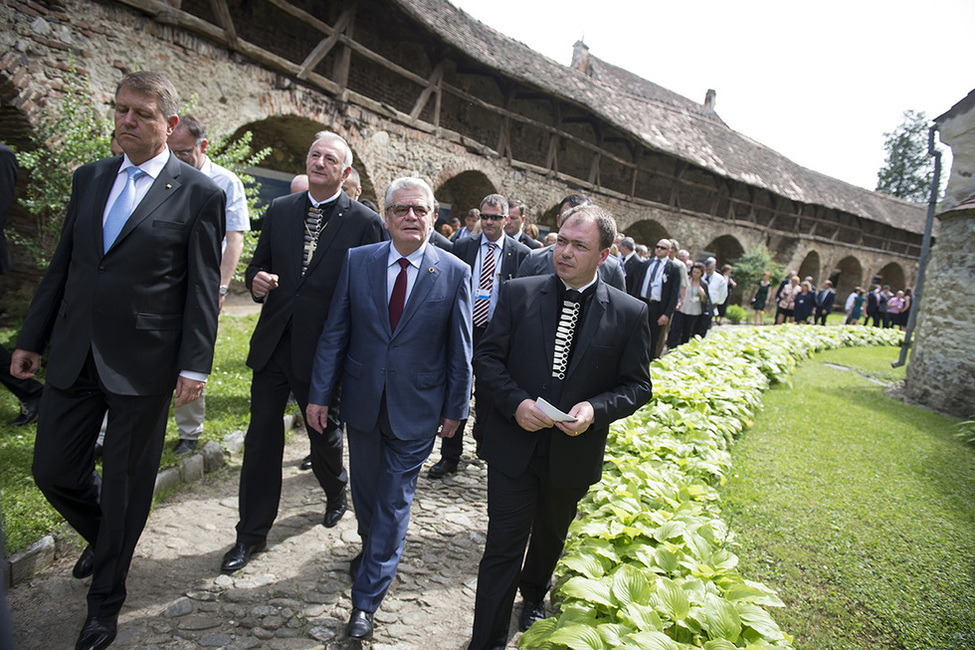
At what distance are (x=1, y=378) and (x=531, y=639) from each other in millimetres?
4187

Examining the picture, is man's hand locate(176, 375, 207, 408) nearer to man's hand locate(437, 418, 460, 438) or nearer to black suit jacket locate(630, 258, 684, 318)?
man's hand locate(437, 418, 460, 438)

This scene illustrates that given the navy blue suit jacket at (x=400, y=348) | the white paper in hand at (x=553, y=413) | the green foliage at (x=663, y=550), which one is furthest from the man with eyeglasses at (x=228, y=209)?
the green foliage at (x=663, y=550)

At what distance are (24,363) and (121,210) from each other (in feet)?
2.69

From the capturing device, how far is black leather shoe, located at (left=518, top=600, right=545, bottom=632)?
2742mm

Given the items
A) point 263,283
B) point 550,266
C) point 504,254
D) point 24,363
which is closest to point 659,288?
point 504,254

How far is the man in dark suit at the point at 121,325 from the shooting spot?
89.2 inches

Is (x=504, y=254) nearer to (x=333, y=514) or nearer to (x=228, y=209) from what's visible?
(x=228, y=209)

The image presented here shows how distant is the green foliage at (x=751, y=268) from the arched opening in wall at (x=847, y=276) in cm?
1081

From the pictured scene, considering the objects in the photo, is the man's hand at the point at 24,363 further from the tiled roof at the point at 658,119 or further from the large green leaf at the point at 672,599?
the tiled roof at the point at 658,119

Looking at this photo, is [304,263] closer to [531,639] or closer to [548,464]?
[548,464]

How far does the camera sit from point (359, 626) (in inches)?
96.7

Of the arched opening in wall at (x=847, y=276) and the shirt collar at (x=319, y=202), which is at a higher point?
the arched opening in wall at (x=847, y=276)

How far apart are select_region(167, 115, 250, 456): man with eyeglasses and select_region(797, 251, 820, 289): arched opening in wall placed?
3039 cm

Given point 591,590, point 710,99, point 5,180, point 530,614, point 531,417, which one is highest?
point 710,99
